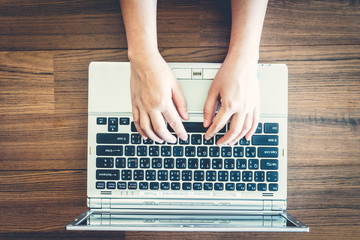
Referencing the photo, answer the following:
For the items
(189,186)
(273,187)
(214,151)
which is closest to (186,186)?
(189,186)

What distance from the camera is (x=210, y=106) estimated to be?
601 mm

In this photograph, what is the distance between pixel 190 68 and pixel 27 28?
17.5 inches

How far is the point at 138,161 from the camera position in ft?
2.09

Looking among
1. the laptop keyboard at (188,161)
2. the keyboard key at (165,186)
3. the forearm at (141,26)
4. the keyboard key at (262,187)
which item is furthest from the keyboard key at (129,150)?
the keyboard key at (262,187)

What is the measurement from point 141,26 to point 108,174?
358 mm

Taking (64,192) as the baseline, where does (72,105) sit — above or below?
above

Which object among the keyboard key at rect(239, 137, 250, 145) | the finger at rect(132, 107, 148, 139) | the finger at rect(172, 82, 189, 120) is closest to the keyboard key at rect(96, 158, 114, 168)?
the finger at rect(132, 107, 148, 139)

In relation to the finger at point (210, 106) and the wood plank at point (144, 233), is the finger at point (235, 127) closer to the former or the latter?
the finger at point (210, 106)

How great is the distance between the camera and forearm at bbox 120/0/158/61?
604 millimetres

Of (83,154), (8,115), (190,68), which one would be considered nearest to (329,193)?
(190,68)

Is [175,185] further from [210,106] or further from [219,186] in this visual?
[210,106]

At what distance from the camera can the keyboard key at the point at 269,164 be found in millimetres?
629

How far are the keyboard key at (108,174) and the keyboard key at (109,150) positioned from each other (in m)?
0.04

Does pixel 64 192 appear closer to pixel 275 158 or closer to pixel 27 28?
pixel 27 28
